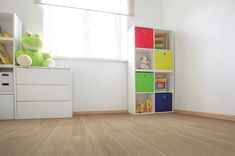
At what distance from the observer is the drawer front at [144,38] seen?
244 cm

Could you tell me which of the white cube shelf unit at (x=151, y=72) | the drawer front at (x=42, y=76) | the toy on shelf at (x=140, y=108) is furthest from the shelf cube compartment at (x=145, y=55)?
the drawer front at (x=42, y=76)

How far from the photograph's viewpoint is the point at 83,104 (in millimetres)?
2441

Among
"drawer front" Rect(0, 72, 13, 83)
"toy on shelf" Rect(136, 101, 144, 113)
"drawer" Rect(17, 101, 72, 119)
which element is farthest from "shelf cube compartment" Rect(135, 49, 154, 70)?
"drawer front" Rect(0, 72, 13, 83)

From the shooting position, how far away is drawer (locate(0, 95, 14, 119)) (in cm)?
191

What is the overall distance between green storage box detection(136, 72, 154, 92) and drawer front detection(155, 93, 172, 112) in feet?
0.54

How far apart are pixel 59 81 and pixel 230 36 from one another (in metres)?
2.08

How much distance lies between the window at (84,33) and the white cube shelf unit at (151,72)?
342 millimetres

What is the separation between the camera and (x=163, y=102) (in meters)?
2.51

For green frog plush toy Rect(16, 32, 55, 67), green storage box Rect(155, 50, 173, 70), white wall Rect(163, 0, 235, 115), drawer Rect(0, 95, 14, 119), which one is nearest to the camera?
white wall Rect(163, 0, 235, 115)

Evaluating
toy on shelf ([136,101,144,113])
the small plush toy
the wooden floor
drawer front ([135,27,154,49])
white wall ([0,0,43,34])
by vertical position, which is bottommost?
toy on shelf ([136,101,144,113])

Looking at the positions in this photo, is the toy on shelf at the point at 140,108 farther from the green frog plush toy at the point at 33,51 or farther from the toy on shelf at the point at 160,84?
the green frog plush toy at the point at 33,51

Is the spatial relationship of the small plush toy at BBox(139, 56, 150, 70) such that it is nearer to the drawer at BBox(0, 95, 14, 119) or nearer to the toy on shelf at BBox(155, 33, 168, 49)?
the toy on shelf at BBox(155, 33, 168, 49)

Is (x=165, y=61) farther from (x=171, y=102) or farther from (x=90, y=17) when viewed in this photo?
(x=90, y=17)

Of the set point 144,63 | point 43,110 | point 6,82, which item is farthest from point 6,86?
point 144,63
